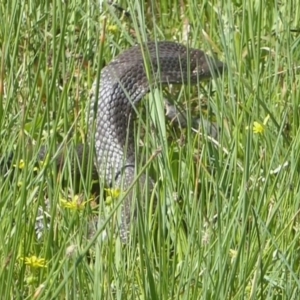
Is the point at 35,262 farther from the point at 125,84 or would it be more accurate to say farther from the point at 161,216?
the point at 125,84

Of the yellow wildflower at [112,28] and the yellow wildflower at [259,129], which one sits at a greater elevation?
the yellow wildflower at [112,28]

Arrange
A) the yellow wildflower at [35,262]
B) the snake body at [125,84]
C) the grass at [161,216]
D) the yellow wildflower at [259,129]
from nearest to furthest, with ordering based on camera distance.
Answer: the grass at [161,216]
the yellow wildflower at [35,262]
the yellow wildflower at [259,129]
the snake body at [125,84]

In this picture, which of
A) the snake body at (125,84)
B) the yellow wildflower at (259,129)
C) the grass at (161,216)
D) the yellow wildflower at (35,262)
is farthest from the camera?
the snake body at (125,84)

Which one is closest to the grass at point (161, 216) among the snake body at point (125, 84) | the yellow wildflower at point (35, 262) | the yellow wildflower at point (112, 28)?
the yellow wildflower at point (35, 262)

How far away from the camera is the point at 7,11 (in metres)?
2.81

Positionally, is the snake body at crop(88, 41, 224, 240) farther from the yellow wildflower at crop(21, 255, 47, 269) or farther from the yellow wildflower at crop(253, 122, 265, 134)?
the yellow wildflower at crop(21, 255, 47, 269)

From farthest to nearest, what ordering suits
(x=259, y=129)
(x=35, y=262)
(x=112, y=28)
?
1. (x=112, y=28)
2. (x=259, y=129)
3. (x=35, y=262)

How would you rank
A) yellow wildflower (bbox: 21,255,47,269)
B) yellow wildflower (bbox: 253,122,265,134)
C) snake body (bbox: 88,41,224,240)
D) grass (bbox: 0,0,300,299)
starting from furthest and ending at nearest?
snake body (bbox: 88,41,224,240) → yellow wildflower (bbox: 253,122,265,134) → yellow wildflower (bbox: 21,255,47,269) → grass (bbox: 0,0,300,299)

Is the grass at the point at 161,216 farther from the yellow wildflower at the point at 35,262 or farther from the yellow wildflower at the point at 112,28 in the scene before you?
the yellow wildflower at the point at 112,28

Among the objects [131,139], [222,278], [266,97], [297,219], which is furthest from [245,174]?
[131,139]

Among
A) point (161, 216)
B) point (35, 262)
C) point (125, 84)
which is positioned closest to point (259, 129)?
point (161, 216)

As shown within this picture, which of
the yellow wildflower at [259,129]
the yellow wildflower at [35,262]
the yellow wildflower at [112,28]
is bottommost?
the yellow wildflower at [35,262]

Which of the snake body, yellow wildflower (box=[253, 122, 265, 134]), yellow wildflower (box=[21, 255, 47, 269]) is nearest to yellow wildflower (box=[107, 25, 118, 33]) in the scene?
the snake body

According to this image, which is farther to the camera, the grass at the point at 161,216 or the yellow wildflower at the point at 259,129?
the yellow wildflower at the point at 259,129
